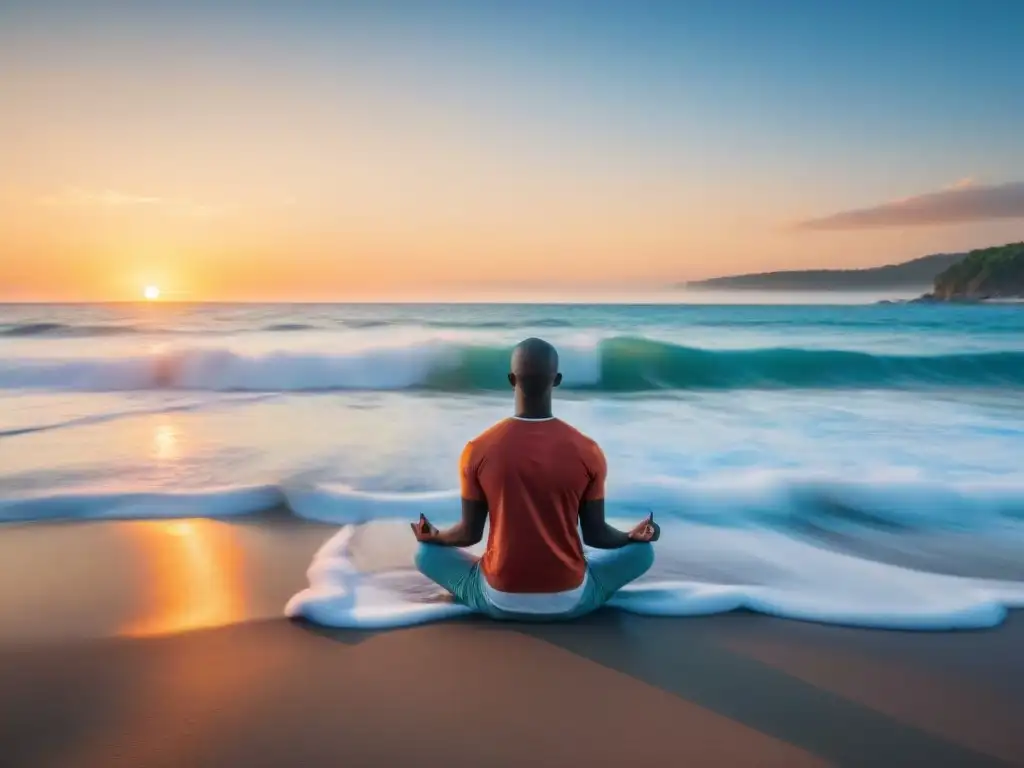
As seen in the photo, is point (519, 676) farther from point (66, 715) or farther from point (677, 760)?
point (66, 715)

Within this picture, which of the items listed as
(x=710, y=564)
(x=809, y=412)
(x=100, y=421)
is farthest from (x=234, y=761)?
(x=809, y=412)

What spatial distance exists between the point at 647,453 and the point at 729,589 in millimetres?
3876

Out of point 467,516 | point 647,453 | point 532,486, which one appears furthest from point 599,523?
point 647,453

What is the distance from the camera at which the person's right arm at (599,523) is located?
282 cm

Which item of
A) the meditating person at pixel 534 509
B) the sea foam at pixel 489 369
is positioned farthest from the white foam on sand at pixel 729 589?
the sea foam at pixel 489 369

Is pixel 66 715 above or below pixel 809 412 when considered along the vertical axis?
above

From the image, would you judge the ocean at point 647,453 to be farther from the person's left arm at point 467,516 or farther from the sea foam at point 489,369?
the person's left arm at point 467,516

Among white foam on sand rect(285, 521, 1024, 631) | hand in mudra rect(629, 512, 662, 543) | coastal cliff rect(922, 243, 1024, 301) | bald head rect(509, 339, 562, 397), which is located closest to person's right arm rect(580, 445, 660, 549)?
hand in mudra rect(629, 512, 662, 543)

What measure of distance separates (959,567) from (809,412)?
7.12 m

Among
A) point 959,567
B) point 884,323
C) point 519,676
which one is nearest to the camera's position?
point 519,676

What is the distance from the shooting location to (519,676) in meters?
2.65

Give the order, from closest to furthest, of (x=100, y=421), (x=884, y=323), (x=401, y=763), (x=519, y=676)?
(x=401, y=763)
(x=519, y=676)
(x=100, y=421)
(x=884, y=323)

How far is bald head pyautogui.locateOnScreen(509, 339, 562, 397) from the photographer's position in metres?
2.76

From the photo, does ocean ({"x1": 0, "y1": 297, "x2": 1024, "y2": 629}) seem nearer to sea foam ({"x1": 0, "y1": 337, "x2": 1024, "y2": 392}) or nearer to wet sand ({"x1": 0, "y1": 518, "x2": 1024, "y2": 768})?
sea foam ({"x1": 0, "y1": 337, "x2": 1024, "y2": 392})
